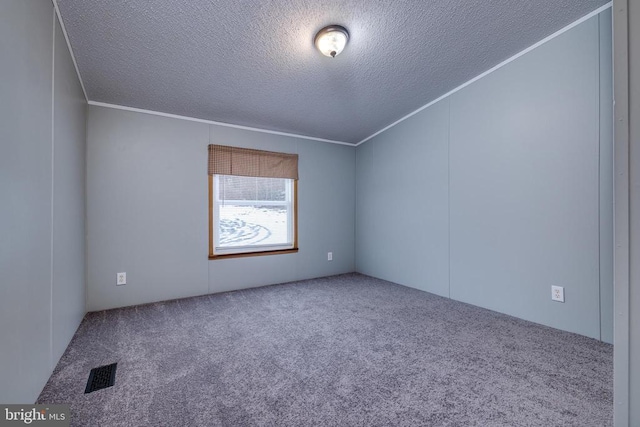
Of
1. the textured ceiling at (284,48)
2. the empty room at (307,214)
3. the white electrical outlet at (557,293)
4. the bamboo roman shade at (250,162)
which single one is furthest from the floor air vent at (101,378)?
the white electrical outlet at (557,293)

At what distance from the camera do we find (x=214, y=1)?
174 centimetres

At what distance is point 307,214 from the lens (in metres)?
4.13

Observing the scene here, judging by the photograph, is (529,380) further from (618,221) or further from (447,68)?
(447,68)

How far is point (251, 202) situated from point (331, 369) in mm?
2493

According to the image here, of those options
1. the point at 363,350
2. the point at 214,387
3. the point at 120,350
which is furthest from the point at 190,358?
the point at 363,350

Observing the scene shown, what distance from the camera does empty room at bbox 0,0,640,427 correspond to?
1.33 metres

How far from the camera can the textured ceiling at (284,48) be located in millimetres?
1854

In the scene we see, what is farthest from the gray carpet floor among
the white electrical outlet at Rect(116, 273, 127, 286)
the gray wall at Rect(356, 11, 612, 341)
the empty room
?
the gray wall at Rect(356, 11, 612, 341)

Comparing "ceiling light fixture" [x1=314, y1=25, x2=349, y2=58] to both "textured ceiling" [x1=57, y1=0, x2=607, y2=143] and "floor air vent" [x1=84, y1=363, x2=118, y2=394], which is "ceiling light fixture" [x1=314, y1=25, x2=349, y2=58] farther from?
"floor air vent" [x1=84, y1=363, x2=118, y2=394]

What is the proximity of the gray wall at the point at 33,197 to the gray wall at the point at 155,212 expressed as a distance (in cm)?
74

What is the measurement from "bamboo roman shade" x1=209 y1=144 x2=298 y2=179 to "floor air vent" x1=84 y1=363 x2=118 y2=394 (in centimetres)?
219

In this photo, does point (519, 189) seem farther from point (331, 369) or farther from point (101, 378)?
point (101, 378)

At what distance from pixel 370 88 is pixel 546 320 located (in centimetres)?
276

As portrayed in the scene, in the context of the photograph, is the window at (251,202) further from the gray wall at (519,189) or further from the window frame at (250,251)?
the gray wall at (519,189)
